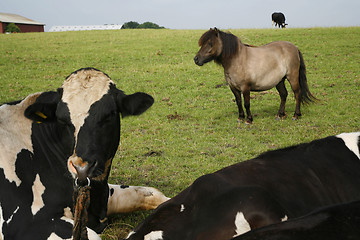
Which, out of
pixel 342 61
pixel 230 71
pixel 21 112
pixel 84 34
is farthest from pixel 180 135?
pixel 84 34

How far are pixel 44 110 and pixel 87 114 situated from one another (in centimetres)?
58

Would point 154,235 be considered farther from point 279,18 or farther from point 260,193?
point 279,18

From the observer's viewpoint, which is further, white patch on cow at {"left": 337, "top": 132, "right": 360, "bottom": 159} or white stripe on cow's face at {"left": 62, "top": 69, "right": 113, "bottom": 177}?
white patch on cow at {"left": 337, "top": 132, "right": 360, "bottom": 159}

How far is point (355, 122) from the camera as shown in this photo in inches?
388

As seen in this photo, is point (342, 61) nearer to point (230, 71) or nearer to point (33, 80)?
point (230, 71)

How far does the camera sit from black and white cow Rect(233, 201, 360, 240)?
1.73 meters

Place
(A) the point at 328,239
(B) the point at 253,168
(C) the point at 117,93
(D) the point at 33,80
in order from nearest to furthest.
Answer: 1. (A) the point at 328,239
2. (B) the point at 253,168
3. (C) the point at 117,93
4. (D) the point at 33,80

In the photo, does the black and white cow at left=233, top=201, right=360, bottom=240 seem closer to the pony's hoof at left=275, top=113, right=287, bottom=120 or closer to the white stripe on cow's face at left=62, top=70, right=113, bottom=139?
the white stripe on cow's face at left=62, top=70, right=113, bottom=139

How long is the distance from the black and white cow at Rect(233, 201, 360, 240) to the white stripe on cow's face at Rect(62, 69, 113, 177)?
2.15m

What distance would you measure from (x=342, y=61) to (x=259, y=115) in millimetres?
10144

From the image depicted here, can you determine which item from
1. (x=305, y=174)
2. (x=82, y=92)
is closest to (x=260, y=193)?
(x=305, y=174)

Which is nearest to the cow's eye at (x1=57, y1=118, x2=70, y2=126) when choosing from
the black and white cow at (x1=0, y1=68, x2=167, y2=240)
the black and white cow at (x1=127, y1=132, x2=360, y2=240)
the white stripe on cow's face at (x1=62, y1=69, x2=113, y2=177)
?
the black and white cow at (x1=0, y1=68, x2=167, y2=240)

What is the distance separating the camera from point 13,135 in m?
4.21

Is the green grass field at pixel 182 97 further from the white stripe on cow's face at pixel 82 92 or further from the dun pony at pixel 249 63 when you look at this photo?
the white stripe on cow's face at pixel 82 92
